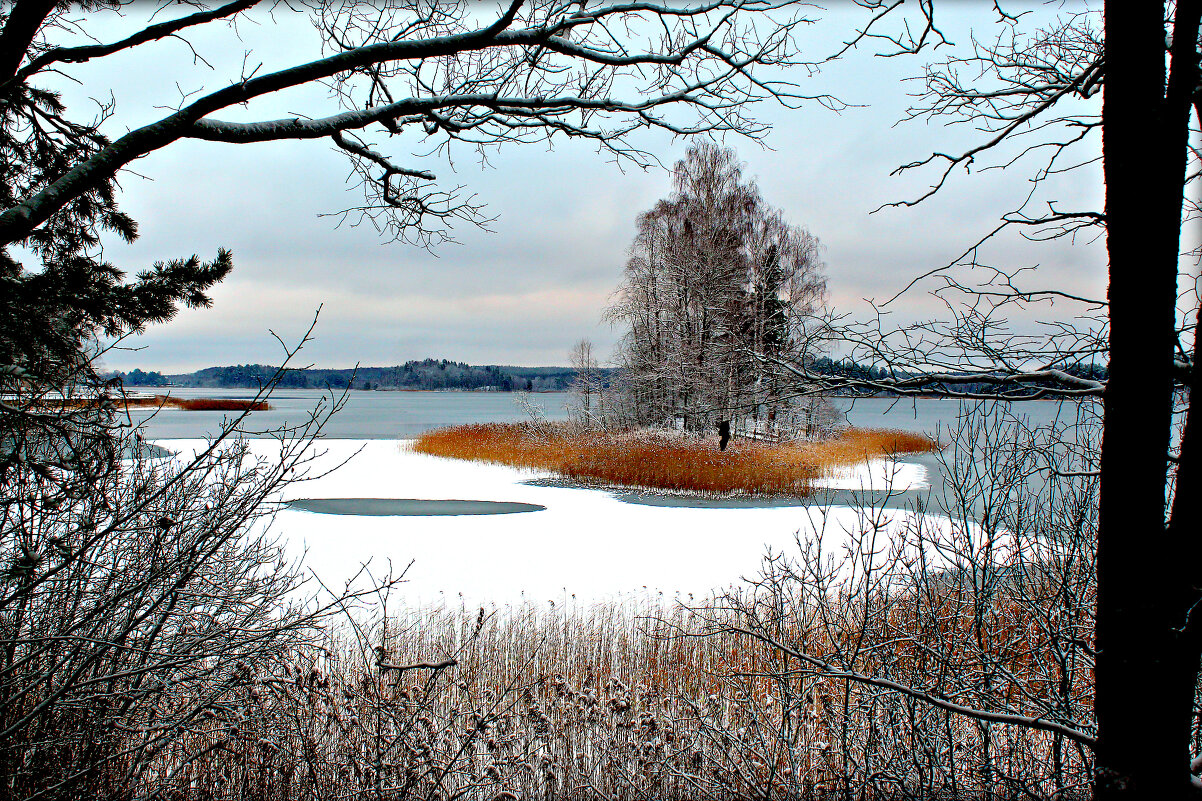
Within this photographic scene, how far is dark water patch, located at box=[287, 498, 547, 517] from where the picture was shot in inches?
525

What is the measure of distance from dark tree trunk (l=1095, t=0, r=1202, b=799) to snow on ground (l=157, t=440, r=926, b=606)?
3.92 meters

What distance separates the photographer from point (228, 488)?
3371 millimetres

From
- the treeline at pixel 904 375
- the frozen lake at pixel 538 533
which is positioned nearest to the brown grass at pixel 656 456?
the frozen lake at pixel 538 533

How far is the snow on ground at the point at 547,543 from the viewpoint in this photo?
27.1ft

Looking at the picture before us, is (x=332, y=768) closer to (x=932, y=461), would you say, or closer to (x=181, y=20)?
(x=181, y=20)

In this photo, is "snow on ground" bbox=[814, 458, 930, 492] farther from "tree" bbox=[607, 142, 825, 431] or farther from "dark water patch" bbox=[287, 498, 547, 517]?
"dark water patch" bbox=[287, 498, 547, 517]

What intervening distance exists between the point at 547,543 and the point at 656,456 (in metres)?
7.64

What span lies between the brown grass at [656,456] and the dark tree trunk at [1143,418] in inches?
473

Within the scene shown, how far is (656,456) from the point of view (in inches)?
706

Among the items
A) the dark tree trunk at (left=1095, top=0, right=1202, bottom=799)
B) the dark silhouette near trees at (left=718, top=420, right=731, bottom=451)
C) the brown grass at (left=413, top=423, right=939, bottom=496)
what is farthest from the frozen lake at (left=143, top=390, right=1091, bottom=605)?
the dark silhouette near trees at (left=718, top=420, right=731, bottom=451)

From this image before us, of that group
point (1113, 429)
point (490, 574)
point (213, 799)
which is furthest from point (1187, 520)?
point (490, 574)

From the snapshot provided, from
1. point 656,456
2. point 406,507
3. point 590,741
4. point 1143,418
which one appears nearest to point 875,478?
point 656,456

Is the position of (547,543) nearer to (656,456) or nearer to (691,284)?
(656,456)

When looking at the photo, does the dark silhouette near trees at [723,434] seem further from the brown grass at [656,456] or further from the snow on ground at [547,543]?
the snow on ground at [547,543]
